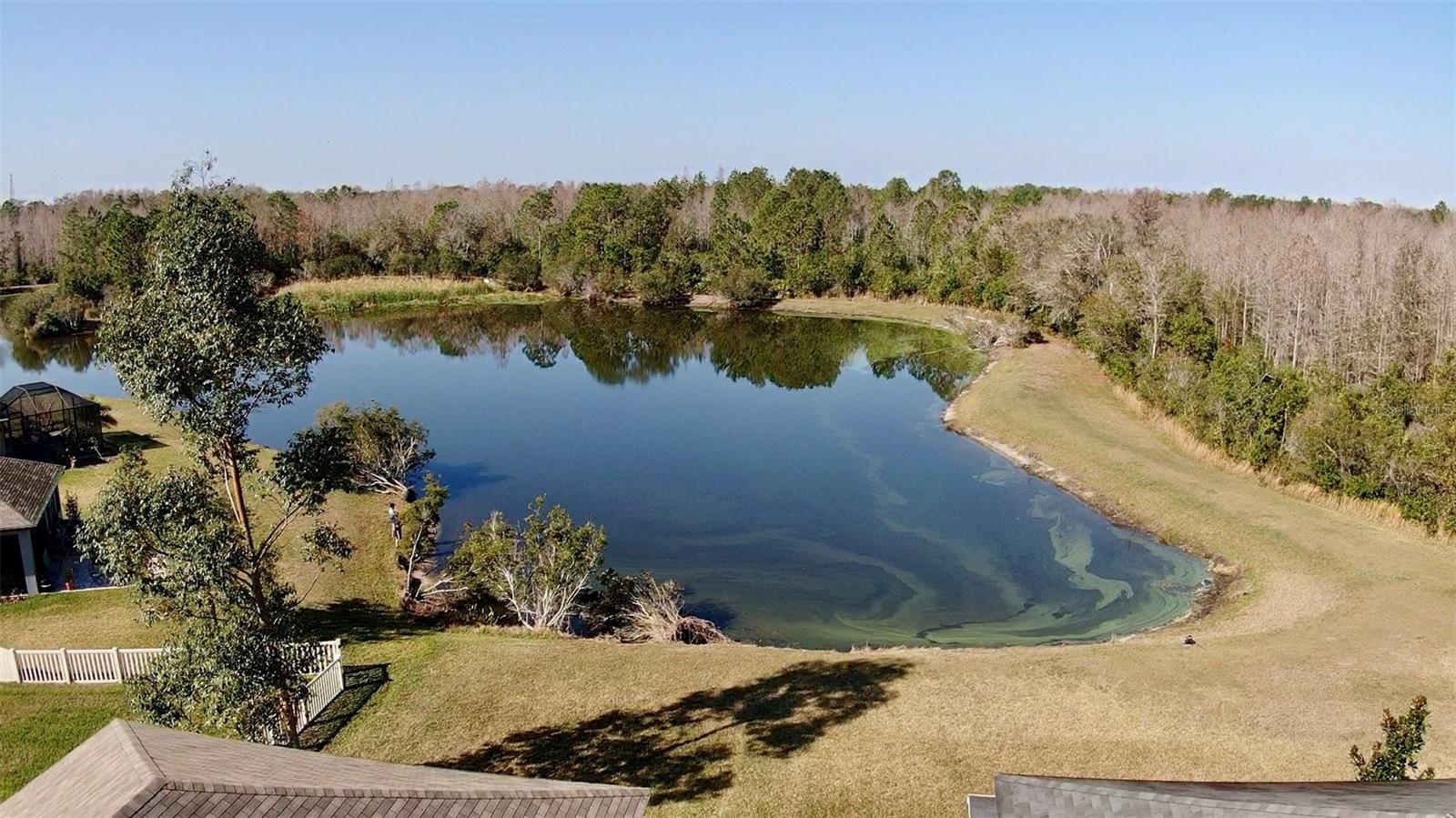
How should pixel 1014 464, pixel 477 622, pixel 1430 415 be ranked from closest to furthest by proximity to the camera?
1. pixel 477 622
2. pixel 1430 415
3. pixel 1014 464

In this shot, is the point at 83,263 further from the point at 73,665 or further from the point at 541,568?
the point at 541,568

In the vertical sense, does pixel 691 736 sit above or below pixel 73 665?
below

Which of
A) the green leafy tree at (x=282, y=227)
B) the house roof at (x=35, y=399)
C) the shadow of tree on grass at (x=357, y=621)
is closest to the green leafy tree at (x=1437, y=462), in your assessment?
the shadow of tree on grass at (x=357, y=621)

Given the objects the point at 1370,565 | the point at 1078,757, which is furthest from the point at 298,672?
the point at 1370,565

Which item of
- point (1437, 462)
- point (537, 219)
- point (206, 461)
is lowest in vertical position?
point (1437, 462)

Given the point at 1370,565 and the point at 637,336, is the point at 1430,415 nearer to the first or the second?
the point at 1370,565

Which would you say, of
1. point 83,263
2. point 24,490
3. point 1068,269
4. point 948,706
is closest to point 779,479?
point 948,706
